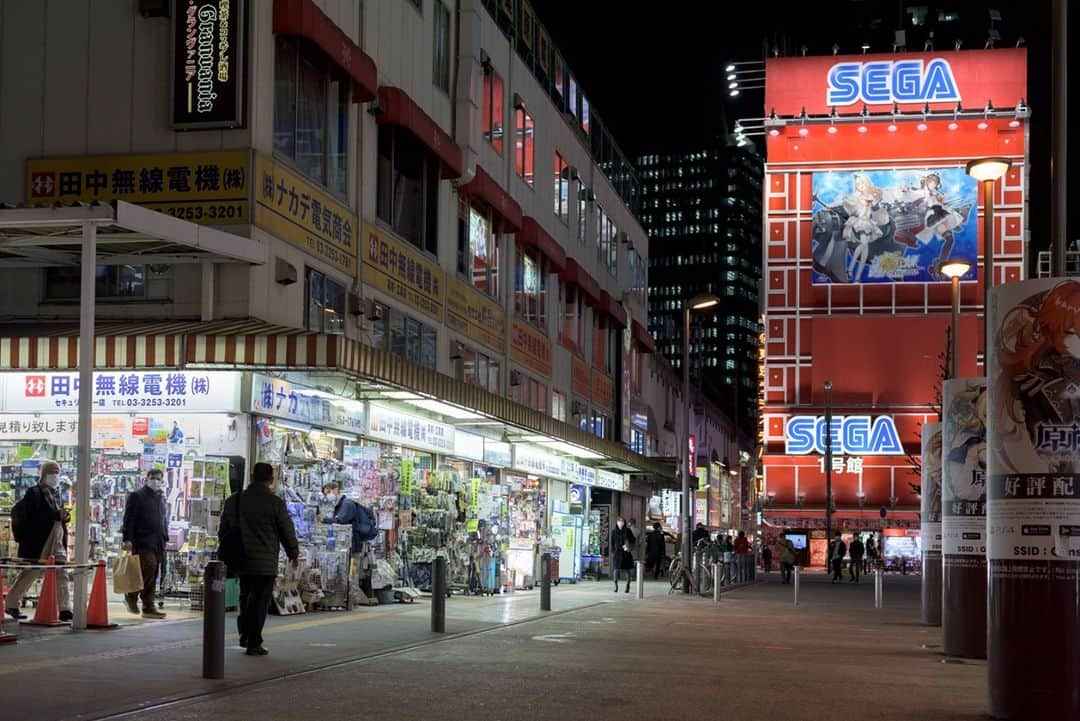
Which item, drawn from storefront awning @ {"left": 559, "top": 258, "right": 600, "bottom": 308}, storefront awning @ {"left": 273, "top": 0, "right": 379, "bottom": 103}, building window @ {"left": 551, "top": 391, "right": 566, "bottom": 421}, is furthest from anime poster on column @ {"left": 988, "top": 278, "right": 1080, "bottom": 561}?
storefront awning @ {"left": 559, "top": 258, "right": 600, "bottom": 308}

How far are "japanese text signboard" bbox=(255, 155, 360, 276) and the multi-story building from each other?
4 centimetres

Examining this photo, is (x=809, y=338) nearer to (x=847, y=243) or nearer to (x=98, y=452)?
(x=847, y=243)

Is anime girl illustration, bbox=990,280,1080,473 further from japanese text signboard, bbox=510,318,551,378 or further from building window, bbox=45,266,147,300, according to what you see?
japanese text signboard, bbox=510,318,551,378

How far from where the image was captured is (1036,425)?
12172 mm

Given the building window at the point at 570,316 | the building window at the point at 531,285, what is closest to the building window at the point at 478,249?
the building window at the point at 531,285

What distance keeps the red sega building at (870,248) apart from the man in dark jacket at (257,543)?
62.7m

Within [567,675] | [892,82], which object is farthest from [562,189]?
[892,82]

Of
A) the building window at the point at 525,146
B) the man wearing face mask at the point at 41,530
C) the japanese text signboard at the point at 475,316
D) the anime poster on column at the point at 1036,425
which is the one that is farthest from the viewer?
the building window at the point at 525,146

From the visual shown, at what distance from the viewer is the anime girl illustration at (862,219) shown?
75.2m

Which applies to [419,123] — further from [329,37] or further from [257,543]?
[257,543]

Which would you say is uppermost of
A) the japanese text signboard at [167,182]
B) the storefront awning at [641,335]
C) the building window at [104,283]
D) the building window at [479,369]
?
the storefront awning at [641,335]

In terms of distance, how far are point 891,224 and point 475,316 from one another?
47.7m

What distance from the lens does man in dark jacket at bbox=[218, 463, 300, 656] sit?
1513 cm

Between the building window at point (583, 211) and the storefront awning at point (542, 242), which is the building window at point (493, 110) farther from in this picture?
the building window at point (583, 211)
